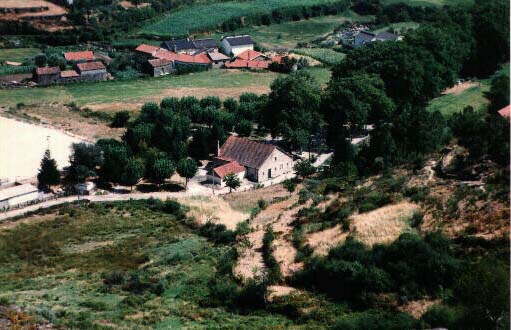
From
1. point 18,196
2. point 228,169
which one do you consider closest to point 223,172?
point 228,169

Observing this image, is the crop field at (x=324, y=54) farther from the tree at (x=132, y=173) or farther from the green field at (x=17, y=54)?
the tree at (x=132, y=173)

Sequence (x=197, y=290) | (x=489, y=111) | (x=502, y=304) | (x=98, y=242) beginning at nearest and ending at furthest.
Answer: (x=502, y=304)
(x=197, y=290)
(x=98, y=242)
(x=489, y=111)

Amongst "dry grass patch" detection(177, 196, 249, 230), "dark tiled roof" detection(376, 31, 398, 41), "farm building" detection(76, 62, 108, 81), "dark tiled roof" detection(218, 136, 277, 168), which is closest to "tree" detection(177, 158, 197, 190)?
"dry grass patch" detection(177, 196, 249, 230)

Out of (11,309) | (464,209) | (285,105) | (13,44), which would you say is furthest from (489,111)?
(13,44)

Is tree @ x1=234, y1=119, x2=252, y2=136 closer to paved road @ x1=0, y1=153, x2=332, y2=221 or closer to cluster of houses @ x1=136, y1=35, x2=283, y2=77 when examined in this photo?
paved road @ x1=0, y1=153, x2=332, y2=221

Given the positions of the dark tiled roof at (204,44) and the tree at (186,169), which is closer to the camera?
the tree at (186,169)

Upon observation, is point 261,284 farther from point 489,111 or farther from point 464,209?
point 489,111

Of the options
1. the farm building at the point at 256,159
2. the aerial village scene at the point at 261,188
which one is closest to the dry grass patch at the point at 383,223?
the aerial village scene at the point at 261,188
